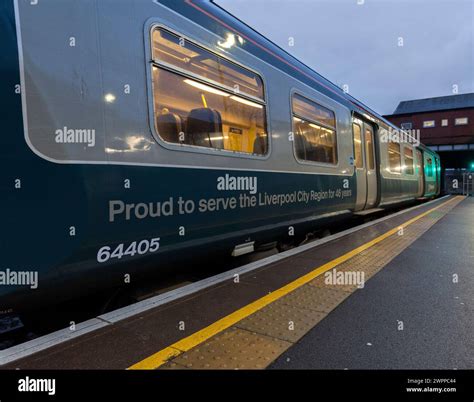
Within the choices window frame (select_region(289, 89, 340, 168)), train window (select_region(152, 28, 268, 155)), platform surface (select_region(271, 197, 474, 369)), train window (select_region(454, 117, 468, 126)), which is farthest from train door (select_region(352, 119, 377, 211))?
train window (select_region(454, 117, 468, 126))

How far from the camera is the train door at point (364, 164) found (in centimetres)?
694

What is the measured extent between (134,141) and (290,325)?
174 centimetres

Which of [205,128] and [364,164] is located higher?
[205,128]

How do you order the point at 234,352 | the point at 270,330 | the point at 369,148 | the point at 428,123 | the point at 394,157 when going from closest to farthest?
the point at 234,352, the point at 270,330, the point at 369,148, the point at 394,157, the point at 428,123

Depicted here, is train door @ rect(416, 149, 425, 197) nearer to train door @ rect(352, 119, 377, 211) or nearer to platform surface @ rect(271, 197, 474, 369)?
train door @ rect(352, 119, 377, 211)

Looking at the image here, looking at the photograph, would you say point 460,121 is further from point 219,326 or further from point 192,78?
point 219,326

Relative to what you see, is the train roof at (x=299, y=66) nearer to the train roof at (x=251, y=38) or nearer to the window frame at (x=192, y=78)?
the train roof at (x=251, y=38)

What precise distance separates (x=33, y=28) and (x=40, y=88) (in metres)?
0.35

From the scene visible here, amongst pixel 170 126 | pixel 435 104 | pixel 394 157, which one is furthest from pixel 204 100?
pixel 435 104

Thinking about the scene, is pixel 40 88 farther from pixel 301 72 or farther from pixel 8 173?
pixel 301 72

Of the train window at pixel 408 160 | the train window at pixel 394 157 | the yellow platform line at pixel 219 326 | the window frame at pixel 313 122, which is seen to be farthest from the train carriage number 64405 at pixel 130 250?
the train window at pixel 408 160

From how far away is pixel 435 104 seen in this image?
3875 centimetres

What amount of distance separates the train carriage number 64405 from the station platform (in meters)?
→ 0.47
